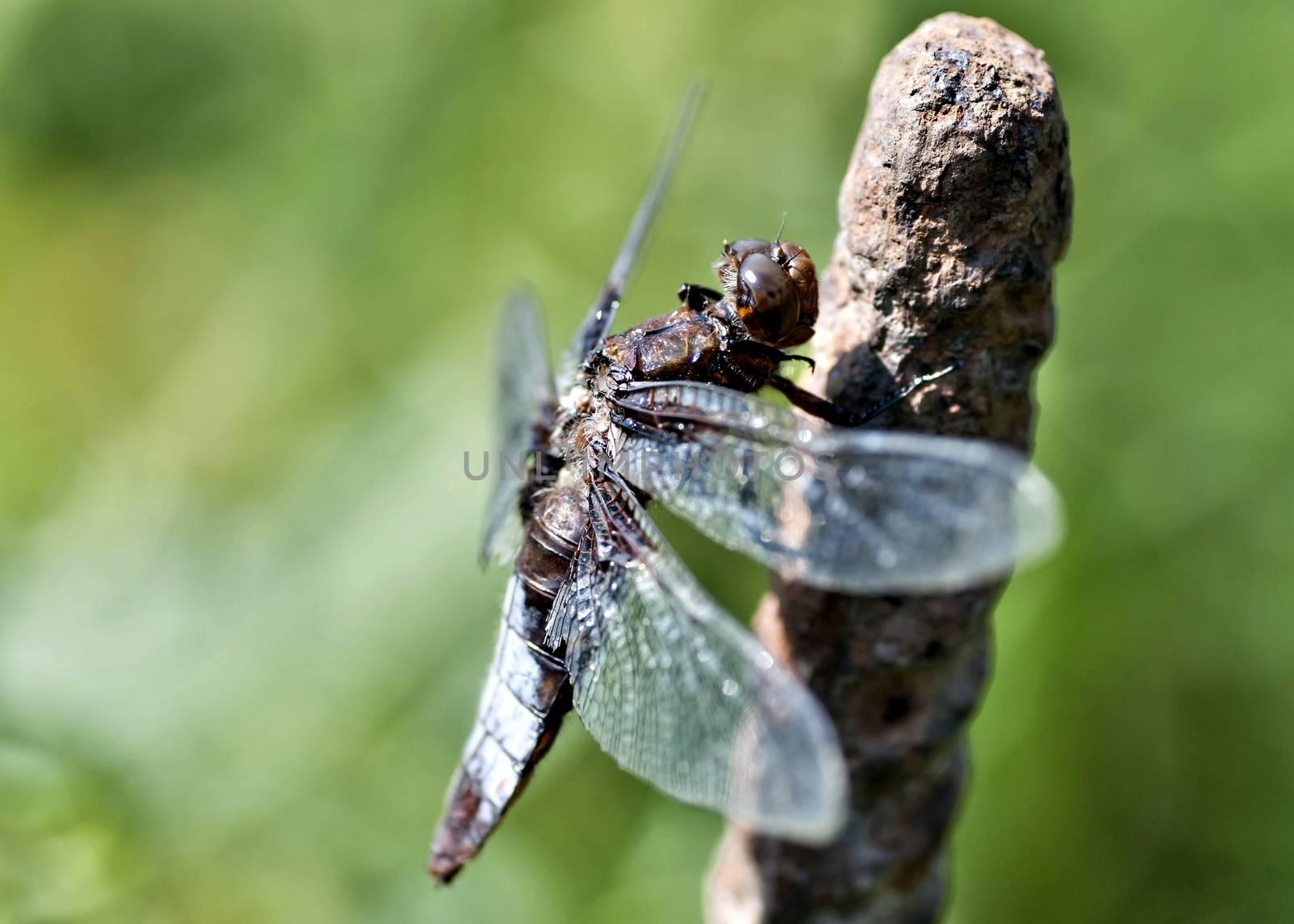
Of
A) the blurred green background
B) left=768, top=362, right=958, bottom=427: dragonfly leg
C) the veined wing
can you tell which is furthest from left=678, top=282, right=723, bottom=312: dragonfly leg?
the blurred green background

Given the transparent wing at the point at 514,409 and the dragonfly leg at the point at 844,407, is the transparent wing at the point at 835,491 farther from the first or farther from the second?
the transparent wing at the point at 514,409

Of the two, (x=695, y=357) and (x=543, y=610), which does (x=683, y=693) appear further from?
(x=695, y=357)

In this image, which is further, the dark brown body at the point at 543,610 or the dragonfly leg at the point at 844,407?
the dark brown body at the point at 543,610

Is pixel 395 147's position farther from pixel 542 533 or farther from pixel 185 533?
pixel 542 533

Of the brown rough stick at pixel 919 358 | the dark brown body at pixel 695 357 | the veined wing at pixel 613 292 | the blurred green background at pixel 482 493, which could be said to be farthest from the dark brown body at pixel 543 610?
the blurred green background at pixel 482 493

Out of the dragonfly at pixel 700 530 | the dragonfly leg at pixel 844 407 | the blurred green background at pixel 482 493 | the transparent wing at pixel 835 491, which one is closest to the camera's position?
the transparent wing at pixel 835 491

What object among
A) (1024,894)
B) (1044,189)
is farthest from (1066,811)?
(1044,189)

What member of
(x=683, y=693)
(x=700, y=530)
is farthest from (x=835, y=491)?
(x=683, y=693)

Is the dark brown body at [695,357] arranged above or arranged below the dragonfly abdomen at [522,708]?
above
